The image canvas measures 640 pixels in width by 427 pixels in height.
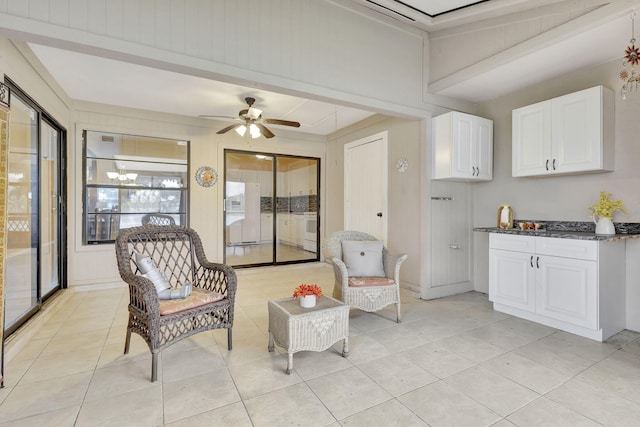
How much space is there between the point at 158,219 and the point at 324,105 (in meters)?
3.19

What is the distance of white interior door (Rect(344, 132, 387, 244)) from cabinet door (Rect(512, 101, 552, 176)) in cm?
174

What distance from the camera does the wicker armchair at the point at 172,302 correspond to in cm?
211

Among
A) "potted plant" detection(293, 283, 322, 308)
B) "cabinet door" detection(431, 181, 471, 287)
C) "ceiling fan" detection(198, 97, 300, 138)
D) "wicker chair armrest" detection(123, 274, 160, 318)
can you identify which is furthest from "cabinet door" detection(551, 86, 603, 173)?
"wicker chair armrest" detection(123, 274, 160, 318)

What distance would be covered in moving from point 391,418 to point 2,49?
12.1 ft

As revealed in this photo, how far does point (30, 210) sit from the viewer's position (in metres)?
3.06

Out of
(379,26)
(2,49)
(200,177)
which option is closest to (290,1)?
(379,26)

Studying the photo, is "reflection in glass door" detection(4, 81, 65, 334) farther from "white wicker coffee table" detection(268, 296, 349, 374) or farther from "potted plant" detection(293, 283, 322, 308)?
"potted plant" detection(293, 283, 322, 308)

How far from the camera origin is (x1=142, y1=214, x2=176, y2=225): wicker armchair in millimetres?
4871

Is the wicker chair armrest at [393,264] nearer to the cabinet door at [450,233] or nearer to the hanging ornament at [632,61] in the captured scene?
the cabinet door at [450,233]

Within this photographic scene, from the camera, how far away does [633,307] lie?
2.92m

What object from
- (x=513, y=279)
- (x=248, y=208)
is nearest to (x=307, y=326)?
(x=513, y=279)

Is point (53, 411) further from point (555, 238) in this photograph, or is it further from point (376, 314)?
point (555, 238)

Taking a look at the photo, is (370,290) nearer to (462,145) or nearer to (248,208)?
(462,145)

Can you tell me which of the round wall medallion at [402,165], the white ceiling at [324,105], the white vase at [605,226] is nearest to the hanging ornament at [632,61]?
the white ceiling at [324,105]
